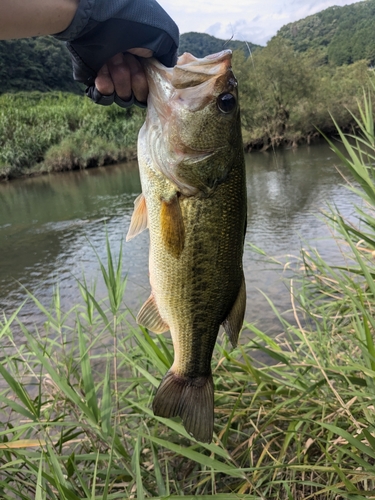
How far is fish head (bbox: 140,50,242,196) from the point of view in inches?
61.0

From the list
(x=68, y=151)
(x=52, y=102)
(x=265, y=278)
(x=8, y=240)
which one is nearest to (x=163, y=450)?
(x=265, y=278)

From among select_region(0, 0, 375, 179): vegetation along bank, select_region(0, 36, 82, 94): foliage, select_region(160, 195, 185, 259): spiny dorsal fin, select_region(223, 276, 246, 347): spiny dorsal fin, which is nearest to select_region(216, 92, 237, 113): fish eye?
select_region(160, 195, 185, 259): spiny dorsal fin

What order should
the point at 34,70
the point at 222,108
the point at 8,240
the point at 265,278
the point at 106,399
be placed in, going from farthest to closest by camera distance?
the point at 34,70, the point at 8,240, the point at 265,278, the point at 106,399, the point at 222,108

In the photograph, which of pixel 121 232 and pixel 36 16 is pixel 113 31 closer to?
pixel 36 16

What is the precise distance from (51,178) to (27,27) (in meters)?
31.2

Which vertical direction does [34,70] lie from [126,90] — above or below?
above

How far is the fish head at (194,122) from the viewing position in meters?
1.55

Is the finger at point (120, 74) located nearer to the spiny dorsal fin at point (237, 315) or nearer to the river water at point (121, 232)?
the spiny dorsal fin at point (237, 315)

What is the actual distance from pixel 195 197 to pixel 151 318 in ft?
2.07

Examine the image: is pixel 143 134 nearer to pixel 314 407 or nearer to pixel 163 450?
pixel 314 407

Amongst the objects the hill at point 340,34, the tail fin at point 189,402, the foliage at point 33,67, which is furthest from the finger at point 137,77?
the foliage at point 33,67

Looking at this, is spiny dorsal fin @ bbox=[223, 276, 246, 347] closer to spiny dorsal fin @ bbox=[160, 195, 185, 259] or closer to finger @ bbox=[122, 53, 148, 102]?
spiny dorsal fin @ bbox=[160, 195, 185, 259]

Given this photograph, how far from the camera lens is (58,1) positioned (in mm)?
1339

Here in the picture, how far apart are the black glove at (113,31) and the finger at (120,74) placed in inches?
2.2
